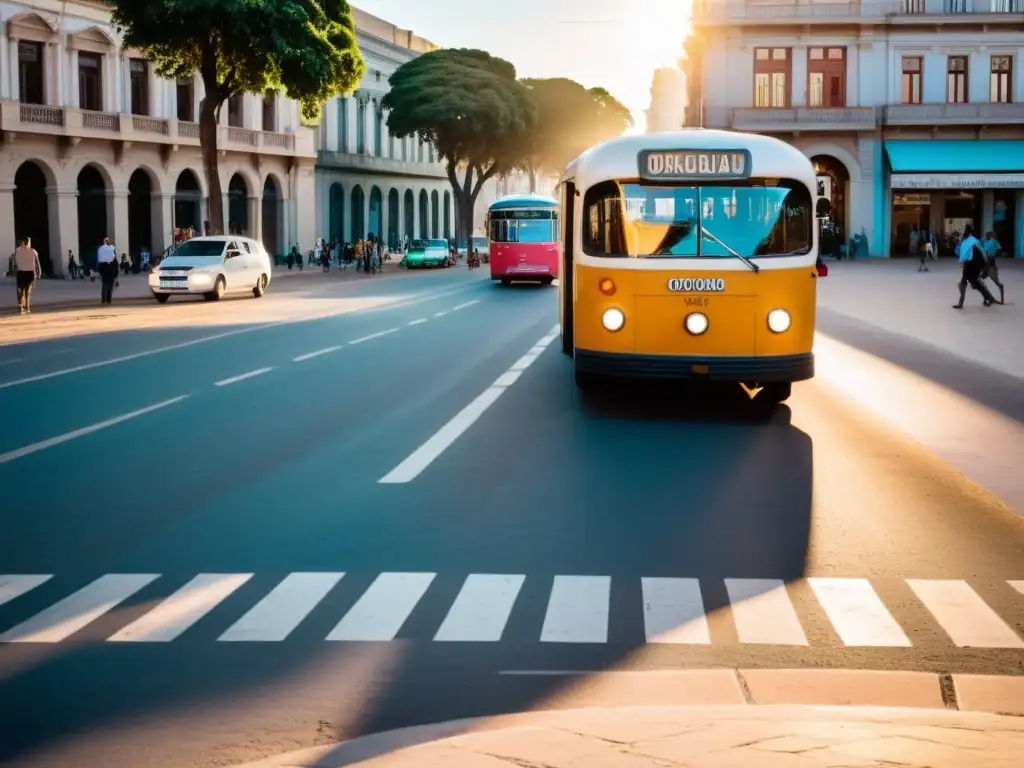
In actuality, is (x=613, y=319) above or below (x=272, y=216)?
below

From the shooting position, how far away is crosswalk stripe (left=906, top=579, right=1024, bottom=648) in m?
6.39

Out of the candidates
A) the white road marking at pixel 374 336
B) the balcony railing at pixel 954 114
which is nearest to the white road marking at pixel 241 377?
the white road marking at pixel 374 336

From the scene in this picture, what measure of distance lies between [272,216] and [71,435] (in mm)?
58709

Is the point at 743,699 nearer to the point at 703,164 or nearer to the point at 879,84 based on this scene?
the point at 703,164

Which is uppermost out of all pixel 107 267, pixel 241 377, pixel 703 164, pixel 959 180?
pixel 959 180

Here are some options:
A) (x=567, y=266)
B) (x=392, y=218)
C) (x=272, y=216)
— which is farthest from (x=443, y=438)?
(x=392, y=218)

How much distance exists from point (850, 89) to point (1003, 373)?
4639 cm

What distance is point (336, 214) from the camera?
8244 centimetres

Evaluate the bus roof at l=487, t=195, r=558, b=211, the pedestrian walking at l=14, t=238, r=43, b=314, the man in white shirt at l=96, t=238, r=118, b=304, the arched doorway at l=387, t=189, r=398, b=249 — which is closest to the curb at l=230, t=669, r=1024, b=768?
the pedestrian walking at l=14, t=238, r=43, b=314

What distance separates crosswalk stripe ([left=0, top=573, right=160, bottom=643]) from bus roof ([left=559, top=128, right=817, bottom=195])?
8273 mm

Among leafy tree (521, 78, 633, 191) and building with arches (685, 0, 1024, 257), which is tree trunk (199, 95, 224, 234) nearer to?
building with arches (685, 0, 1024, 257)

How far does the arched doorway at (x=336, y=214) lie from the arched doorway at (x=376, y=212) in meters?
4.53

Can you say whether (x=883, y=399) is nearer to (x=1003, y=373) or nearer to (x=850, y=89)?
(x=1003, y=373)

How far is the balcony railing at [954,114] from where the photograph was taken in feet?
203
